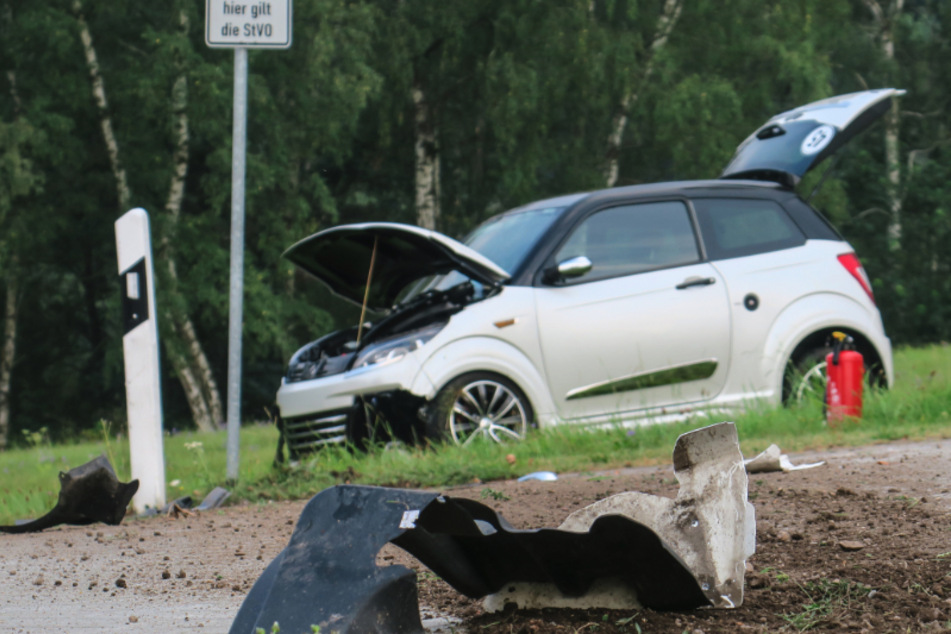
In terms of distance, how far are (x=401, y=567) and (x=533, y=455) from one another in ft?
12.4

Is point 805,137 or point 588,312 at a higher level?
point 805,137

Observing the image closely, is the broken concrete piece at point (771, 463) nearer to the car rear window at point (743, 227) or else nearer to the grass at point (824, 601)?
the grass at point (824, 601)

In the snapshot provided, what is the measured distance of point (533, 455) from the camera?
Result: 6.44m

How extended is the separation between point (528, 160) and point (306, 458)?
1568cm

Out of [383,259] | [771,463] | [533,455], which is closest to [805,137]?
[383,259]

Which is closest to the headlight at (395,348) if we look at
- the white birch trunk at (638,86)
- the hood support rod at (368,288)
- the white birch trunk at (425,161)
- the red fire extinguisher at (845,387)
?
→ the hood support rod at (368,288)

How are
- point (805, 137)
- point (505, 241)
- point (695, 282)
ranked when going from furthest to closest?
1. point (805, 137)
2. point (505, 241)
3. point (695, 282)

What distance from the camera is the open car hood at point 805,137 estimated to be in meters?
8.16

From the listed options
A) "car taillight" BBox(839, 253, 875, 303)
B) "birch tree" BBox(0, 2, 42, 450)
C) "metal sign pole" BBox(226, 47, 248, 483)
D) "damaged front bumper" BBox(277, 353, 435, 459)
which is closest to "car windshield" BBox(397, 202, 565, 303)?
"damaged front bumper" BBox(277, 353, 435, 459)

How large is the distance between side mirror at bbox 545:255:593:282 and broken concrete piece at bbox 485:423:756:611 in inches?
169

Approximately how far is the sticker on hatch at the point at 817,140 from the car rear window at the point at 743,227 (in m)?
0.54

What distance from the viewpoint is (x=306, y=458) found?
23.2 feet

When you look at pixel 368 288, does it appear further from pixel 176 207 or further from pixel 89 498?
pixel 176 207

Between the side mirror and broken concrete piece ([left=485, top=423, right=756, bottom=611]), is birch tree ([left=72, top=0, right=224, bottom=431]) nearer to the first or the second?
the side mirror
